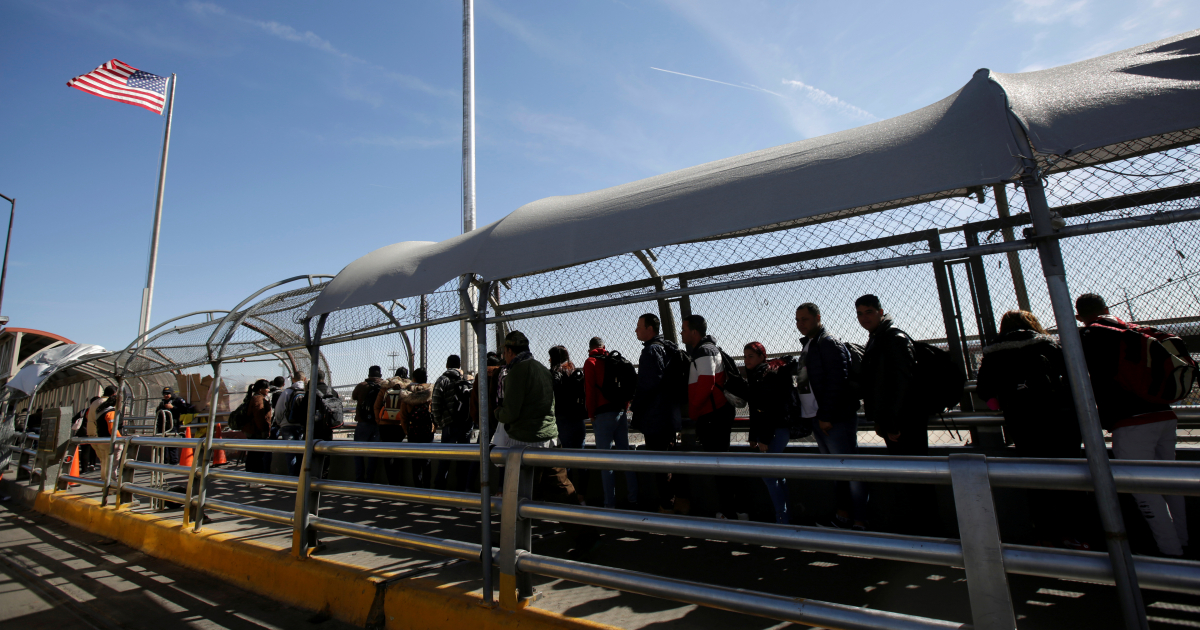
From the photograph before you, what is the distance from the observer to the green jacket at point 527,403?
4.11 metres

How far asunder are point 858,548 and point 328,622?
A: 3.26 metres

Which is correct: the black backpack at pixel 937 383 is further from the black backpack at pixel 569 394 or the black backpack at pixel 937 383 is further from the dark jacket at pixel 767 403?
Answer: the black backpack at pixel 569 394

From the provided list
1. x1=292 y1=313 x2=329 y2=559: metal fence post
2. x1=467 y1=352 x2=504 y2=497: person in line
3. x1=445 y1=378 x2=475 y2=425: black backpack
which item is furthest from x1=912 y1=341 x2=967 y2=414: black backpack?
x1=445 y1=378 x2=475 y2=425: black backpack

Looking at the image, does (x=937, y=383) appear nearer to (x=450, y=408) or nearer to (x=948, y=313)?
(x=948, y=313)

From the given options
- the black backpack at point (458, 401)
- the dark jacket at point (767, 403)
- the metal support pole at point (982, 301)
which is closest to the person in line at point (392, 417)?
the black backpack at point (458, 401)

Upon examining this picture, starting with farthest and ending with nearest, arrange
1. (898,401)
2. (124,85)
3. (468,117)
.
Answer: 1. (124,85)
2. (468,117)
3. (898,401)

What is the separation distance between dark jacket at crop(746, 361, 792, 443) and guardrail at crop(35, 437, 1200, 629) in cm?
195

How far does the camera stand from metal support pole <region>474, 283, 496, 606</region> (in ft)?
9.53

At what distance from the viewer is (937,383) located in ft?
11.7

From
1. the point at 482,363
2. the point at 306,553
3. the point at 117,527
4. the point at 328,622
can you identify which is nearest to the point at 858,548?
the point at 482,363

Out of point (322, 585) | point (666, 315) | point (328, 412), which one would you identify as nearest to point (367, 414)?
point (328, 412)

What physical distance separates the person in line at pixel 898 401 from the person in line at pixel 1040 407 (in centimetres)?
41

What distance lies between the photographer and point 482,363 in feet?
10.3

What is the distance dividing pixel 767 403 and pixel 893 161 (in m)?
2.51
